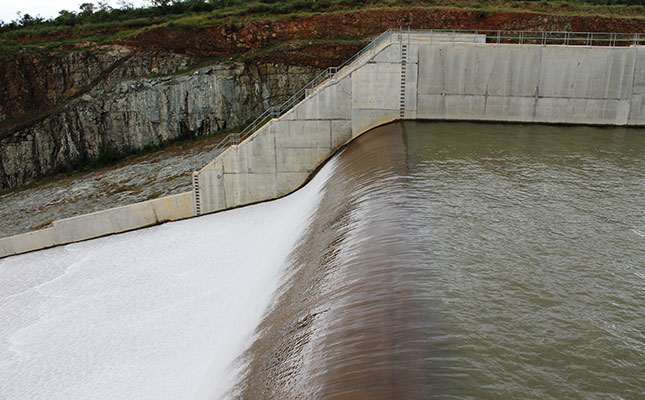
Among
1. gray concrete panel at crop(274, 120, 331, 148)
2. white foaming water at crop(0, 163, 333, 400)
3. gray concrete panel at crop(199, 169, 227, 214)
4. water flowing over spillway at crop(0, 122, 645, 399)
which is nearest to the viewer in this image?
water flowing over spillway at crop(0, 122, 645, 399)

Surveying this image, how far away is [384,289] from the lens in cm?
707

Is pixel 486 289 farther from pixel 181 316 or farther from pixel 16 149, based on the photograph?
pixel 16 149

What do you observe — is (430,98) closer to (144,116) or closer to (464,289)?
Answer: (464,289)

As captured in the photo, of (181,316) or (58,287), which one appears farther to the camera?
(58,287)

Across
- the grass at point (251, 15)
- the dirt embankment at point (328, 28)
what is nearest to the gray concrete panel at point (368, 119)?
the dirt embankment at point (328, 28)

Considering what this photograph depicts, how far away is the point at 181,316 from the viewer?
37.5 ft

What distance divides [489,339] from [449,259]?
2.20 metres

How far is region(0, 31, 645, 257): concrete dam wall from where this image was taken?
60.7 feet

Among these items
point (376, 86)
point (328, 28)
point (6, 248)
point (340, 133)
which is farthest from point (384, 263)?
point (328, 28)

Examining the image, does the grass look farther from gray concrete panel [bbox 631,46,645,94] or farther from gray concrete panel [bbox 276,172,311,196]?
gray concrete panel [bbox 276,172,311,196]

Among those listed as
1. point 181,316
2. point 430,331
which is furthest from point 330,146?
point 430,331

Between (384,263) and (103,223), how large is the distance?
45.1ft

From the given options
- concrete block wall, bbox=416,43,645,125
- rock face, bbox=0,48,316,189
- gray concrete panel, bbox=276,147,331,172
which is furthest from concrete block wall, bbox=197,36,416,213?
rock face, bbox=0,48,316,189

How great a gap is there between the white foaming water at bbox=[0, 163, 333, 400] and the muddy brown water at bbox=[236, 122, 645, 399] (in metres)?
1.22
